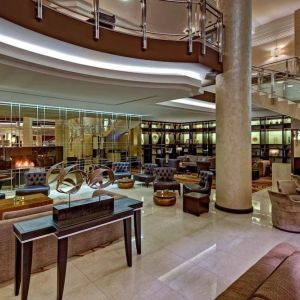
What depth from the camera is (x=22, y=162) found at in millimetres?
8070

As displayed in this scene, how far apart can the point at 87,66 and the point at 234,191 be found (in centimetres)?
407

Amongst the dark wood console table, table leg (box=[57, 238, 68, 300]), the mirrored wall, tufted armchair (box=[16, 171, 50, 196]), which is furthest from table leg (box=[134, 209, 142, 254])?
the mirrored wall

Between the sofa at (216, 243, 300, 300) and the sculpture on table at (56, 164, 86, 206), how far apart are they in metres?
1.94

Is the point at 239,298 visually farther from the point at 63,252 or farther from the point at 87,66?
the point at 87,66

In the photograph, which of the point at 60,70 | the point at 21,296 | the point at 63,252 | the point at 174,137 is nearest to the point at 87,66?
the point at 60,70

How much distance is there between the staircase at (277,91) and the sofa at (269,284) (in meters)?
5.99

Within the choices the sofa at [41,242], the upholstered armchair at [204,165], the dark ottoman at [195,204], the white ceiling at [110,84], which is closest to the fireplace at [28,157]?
the white ceiling at [110,84]

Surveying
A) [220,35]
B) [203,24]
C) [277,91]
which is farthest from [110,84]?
[277,91]

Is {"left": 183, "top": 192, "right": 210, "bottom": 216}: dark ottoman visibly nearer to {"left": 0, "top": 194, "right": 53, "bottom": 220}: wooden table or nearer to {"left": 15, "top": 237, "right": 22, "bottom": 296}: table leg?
{"left": 0, "top": 194, "right": 53, "bottom": 220}: wooden table

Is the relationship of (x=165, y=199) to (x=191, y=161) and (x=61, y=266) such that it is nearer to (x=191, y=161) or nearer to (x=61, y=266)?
(x=61, y=266)

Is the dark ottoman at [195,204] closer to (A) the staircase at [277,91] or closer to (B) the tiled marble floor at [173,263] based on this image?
(B) the tiled marble floor at [173,263]

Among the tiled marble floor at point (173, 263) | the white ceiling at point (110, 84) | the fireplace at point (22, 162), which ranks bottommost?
the tiled marble floor at point (173, 263)

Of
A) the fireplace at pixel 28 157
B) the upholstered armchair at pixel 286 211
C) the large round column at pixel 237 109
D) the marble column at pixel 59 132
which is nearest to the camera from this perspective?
the upholstered armchair at pixel 286 211

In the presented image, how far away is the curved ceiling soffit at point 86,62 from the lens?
3416 mm
